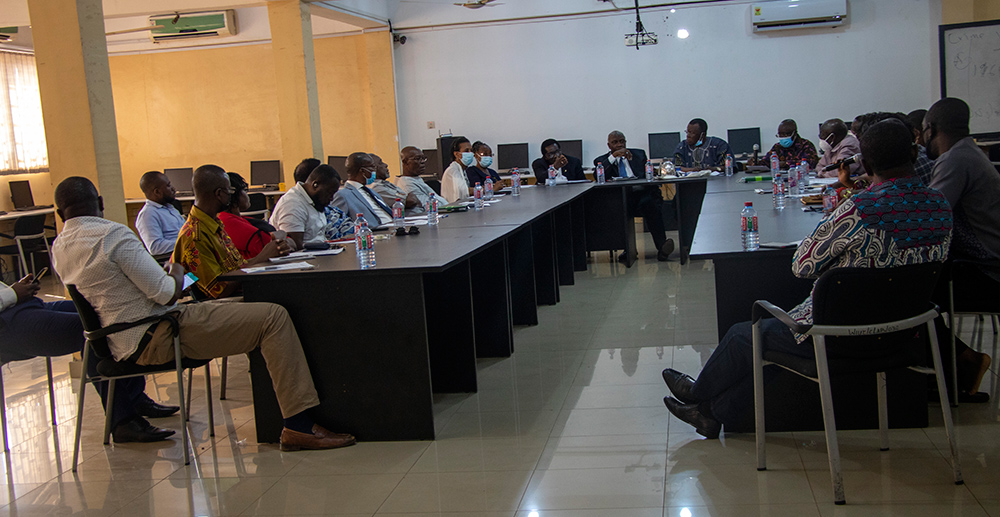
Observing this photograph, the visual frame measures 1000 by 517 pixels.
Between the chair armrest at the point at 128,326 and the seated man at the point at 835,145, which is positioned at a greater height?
the seated man at the point at 835,145

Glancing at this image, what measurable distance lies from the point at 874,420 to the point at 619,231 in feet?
14.4

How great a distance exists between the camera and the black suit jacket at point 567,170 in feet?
27.0

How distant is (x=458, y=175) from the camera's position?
23.3ft

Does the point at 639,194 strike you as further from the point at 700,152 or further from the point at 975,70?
the point at 975,70

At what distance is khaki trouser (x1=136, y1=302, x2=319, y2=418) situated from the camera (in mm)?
3016

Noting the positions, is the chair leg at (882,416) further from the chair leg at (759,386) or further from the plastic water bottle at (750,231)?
the plastic water bottle at (750,231)

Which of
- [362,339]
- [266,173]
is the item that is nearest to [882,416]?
[362,339]

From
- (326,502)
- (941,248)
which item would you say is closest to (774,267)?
(941,248)

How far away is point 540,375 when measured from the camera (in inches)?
153

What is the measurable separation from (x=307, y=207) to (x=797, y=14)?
24.2 feet

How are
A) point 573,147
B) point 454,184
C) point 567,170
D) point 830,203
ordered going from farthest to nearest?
point 573,147, point 567,170, point 454,184, point 830,203

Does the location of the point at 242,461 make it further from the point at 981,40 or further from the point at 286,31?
the point at 981,40

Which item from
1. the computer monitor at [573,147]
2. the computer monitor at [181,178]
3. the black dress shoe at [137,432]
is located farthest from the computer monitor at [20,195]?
the black dress shoe at [137,432]

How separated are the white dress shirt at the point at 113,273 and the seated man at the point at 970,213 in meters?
3.04
